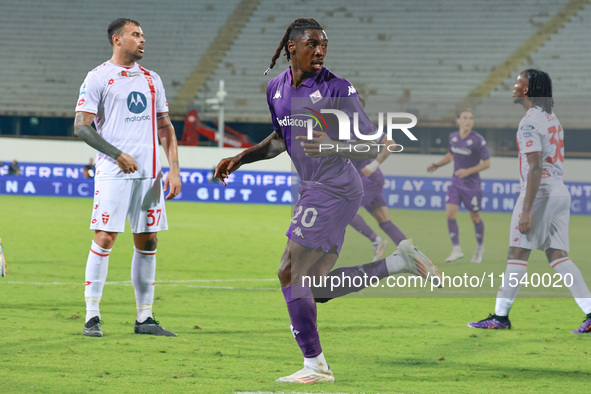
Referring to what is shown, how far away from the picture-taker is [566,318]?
7.46 meters

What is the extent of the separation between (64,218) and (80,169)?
28.3 ft

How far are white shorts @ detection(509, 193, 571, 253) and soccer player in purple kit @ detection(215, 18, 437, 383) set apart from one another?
7.46ft

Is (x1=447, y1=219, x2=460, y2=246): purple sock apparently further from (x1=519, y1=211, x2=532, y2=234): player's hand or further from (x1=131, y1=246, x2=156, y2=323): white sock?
(x1=131, y1=246, x2=156, y2=323): white sock

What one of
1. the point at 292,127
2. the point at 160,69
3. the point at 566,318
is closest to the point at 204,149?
the point at 160,69

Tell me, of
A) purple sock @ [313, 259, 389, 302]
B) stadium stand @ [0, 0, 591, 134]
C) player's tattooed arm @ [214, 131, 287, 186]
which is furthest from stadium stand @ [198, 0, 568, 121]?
player's tattooed arm @ [214, 131, 287, 186]

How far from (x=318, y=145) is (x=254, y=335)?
7.52 feet

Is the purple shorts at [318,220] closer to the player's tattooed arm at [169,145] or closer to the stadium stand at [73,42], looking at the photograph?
the player's tattooed arm at [169,145]

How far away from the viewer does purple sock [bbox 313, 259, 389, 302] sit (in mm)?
4848

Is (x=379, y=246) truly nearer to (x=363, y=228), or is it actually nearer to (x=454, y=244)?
(x=363, y=228)

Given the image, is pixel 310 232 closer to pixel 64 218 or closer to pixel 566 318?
pixel 566 318

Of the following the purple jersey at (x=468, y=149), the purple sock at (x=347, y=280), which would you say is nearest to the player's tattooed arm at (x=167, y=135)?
the purple sock at (x=347, y=280)

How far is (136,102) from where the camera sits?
605cm

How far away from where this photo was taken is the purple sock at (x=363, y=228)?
10.7m

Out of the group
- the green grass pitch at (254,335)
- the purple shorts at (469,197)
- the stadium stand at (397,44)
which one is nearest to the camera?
the green grass pitch at (254,335)
